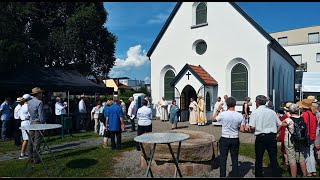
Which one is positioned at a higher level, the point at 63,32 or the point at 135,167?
A: the point at 63,32

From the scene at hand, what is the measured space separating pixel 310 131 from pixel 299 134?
0.59 metres

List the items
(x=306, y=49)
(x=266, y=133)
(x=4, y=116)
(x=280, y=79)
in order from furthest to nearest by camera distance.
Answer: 1. (x=306, y=49)
2. (x=280, y=79)
3. (x=4, y=116)
4. (x=266, y=133)

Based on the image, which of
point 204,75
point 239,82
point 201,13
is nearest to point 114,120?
point 204,75

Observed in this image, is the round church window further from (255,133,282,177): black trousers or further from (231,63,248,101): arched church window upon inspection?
(255,133,282,177): black trousers

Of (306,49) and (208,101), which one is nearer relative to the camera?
(208,101)

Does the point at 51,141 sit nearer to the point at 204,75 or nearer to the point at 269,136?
the point at 269,136

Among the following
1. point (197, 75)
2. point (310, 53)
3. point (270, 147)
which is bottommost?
point (270, 147)

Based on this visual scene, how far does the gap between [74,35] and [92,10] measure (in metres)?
2.80

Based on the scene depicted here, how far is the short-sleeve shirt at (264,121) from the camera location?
5.96m

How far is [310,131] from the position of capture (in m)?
6.54

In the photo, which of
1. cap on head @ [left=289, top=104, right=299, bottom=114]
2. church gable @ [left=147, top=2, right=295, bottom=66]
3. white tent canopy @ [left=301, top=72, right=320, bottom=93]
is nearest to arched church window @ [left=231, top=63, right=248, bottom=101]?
church gable @ [left=147, top=2, right=295, bottom=66]

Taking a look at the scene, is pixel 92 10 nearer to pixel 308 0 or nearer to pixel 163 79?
pixel 163 79

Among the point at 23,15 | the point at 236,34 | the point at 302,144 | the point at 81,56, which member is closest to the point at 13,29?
the point at 23,15

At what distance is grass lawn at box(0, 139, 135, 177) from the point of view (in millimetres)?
6954
